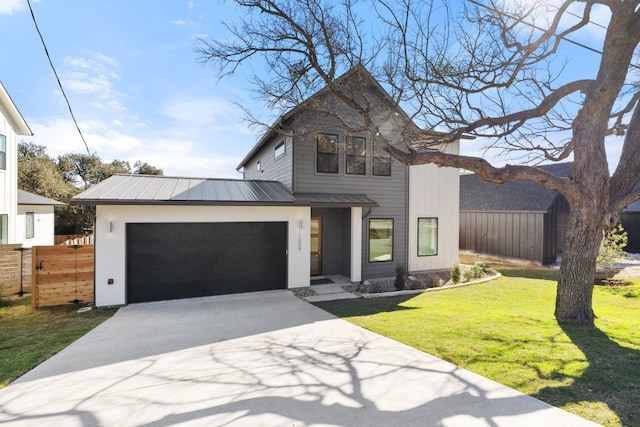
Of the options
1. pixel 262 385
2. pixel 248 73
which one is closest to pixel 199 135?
pixel 248 73

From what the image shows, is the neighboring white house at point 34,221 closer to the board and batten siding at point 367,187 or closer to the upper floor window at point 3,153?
the upper floor window at point 3,153

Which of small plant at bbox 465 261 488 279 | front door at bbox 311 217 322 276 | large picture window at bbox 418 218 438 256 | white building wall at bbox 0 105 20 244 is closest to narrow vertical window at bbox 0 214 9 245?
white building wall at bbox 0 105 20 244

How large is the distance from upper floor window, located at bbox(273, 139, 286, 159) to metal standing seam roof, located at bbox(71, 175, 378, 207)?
113 cm

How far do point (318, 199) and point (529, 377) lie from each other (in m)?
6.97

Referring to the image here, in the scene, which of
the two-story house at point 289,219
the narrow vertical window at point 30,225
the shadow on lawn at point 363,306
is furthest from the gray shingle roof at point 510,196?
the narrow vertical window at point 30,225

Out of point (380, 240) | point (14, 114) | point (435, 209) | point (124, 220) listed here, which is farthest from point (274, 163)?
point (14, 114)

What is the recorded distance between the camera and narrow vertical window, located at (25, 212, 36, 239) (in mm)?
15084

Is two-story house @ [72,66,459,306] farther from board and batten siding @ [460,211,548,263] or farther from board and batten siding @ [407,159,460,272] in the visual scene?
board and batten siding @ [460,211,548,263]

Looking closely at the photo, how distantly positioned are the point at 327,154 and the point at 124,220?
20.5ft

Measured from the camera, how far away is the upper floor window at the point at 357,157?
11.0 metres

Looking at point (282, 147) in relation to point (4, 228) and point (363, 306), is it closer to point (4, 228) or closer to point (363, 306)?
point (363, 306)

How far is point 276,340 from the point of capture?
5305 millimetres

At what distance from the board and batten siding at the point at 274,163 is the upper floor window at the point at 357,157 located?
2.07 metres

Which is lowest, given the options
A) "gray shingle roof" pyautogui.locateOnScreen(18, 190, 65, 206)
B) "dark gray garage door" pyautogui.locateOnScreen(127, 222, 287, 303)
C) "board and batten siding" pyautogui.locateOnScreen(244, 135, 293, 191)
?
"dark gray garage door" pyautogui.locateOnScreen(127, 222, 287, 303)
